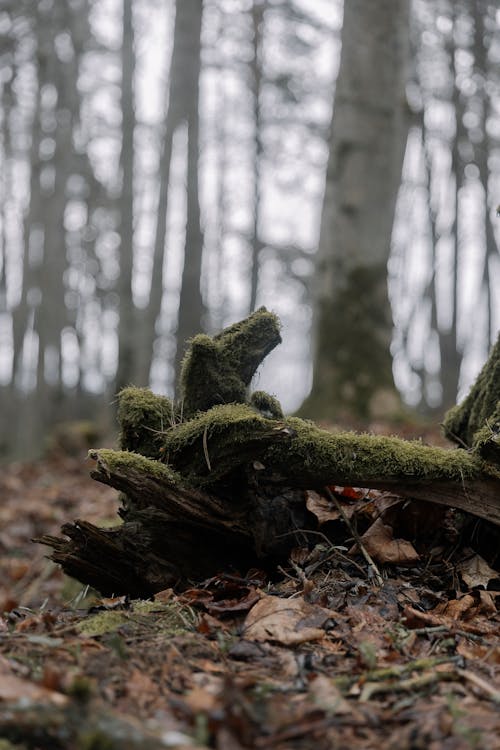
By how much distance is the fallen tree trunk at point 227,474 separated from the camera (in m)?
2.58

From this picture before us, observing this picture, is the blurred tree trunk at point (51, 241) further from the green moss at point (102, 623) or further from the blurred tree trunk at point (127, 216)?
the green moss at point (102, 623)

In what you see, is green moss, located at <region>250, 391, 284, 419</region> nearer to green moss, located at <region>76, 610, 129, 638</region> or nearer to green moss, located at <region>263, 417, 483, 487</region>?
green moss, located at <region>263, 417, 483, 487</region>

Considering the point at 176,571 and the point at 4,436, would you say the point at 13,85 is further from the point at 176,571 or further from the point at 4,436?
Answer: the point at 176,571

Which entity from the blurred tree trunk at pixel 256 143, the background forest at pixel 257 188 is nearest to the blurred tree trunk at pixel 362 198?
→ the background forest at pixel 257 188

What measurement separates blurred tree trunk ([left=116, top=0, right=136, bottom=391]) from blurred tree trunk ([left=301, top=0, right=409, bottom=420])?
4281mm

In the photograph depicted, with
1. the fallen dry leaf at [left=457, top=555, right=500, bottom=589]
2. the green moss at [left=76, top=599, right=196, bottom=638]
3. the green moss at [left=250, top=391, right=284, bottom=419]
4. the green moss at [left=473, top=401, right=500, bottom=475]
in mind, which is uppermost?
the green moss at [left=250, top=391, right=284, bottom=419]

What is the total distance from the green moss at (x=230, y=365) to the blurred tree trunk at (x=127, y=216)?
305 inches

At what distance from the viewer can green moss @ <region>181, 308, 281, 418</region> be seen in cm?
287

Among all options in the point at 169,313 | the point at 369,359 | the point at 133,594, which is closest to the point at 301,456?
the point at 133,594

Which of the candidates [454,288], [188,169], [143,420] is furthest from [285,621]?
[454,288]

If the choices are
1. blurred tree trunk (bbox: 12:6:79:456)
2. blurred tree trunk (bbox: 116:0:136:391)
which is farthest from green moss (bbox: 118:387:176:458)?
blurred tree trunk (bbox: 12:6:79:456)

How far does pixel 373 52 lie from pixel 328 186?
5.43ft

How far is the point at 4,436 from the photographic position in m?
22.3

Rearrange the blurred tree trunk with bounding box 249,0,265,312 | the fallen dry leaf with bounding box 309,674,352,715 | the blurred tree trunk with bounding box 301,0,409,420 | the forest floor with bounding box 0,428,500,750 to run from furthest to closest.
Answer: the blurred tree trunk with bounding box 249,0,265,312 → the blurred tree trunk with bounding box 301,0,409,420 → the fallen dry leaf with bounding box 309,674,352,715 → the forest floor with bounding box 0,428,500,750
